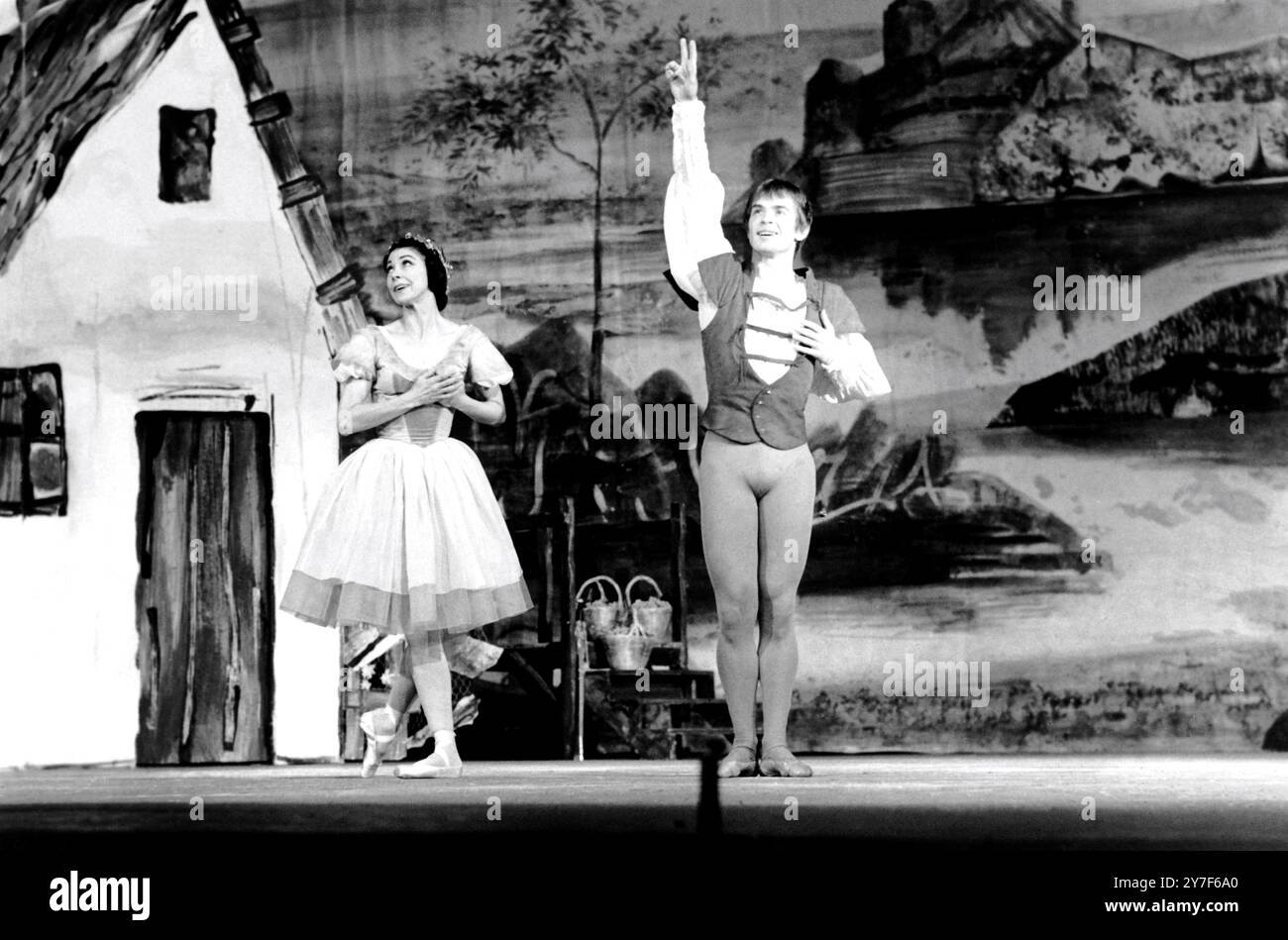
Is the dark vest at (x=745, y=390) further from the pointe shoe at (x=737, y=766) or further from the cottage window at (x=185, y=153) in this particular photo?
the cottage window at (x=185, y=153)

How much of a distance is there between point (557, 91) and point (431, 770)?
2564 mm

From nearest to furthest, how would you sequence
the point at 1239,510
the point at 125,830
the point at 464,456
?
the point at 125,830 < the point at 464,456 < the point at 1239,510

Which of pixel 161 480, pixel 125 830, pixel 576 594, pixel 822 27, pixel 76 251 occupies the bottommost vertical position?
pixel 125 830

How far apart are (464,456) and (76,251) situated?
2204 mm

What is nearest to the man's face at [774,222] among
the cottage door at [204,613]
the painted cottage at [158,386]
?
the painted cottage at [158,386]

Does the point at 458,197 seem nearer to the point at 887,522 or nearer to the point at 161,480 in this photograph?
the point at 161,480

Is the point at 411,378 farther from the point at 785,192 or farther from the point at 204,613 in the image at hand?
the point at 204,613

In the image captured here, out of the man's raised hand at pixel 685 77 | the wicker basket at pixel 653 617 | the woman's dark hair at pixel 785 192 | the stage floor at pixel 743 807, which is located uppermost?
the man's raised hand at pixel 685 77

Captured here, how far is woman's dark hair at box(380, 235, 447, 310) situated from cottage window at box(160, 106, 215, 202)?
1657 millimetres

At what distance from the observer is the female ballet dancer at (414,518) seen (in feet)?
14.6

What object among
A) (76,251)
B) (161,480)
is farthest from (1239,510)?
(76,251)

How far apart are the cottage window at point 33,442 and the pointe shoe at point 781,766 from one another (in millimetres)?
2985

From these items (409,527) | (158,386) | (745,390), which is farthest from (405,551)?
(158,386)

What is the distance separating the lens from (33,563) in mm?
6008
